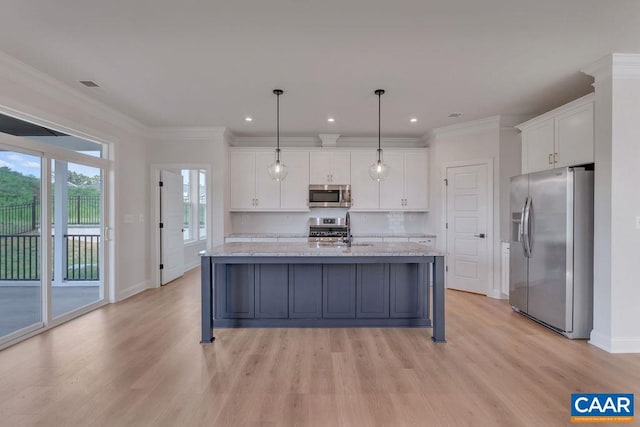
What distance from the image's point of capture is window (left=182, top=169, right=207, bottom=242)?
6683 millimetres

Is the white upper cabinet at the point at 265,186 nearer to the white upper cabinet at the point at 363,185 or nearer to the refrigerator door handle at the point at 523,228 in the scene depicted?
the white upper cabinet at the point at 363,185

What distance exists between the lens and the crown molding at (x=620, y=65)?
9.09 feet

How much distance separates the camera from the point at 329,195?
5.49 m

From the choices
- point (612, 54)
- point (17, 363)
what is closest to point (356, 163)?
point (612, 54)

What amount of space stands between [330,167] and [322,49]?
293 cm

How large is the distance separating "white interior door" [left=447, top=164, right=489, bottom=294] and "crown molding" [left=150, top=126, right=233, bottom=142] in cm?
382

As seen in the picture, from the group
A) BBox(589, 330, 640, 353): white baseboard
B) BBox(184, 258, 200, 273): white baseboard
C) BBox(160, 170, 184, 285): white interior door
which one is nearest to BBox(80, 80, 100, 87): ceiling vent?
BBox(160, 170, 184, 285): white interior door

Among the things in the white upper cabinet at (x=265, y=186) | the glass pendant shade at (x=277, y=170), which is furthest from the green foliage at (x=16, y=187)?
the white upper cabinet at (x=265, y=186)

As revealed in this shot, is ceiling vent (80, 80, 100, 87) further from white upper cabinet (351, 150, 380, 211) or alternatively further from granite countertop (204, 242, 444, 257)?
white upper cabinet (351, 150, 380, 211)

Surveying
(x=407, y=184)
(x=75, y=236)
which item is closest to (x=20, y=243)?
(x=75, y=236)

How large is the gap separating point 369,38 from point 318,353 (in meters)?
2.70

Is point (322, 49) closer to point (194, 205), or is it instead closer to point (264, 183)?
point (264, 183)

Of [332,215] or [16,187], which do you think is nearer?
[16,187]

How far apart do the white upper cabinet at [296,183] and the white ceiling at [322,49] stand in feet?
4.72
